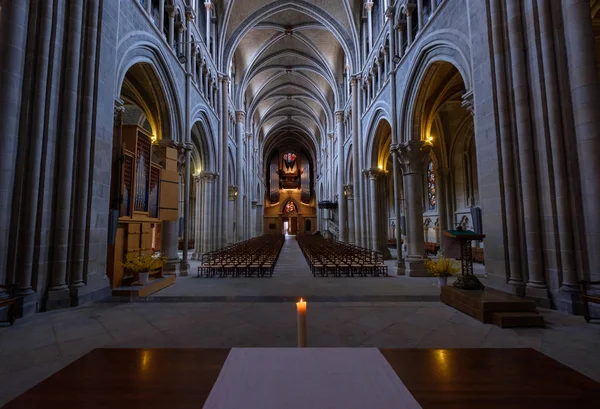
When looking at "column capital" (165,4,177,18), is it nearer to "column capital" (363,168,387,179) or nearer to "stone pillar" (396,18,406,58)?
"stone pillar" (396,18,406,58)

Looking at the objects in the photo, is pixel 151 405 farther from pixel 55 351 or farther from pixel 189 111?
pixel 189 111

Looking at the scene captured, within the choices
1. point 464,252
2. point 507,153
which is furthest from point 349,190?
point 464,252

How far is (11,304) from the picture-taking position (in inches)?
167

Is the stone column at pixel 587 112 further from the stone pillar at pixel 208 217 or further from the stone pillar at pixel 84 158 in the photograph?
the stone pillar at pixel 208 217

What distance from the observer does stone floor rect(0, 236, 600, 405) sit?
3.14 m

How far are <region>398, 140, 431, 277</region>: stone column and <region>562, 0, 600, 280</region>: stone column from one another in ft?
16.8

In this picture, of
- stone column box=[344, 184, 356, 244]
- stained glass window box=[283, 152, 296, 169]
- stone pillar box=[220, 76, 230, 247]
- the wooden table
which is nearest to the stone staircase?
the wooden table

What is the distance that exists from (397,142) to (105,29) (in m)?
8.94

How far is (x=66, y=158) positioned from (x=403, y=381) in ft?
20.8

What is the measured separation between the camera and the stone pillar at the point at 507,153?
5.31 meters

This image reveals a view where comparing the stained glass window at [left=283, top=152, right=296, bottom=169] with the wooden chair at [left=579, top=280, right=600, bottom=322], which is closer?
the wooden chair at [left=579, top=280, right=600, bottom=322]

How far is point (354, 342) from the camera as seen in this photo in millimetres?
3533

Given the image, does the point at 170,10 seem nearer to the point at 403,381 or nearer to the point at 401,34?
the point at 401,34

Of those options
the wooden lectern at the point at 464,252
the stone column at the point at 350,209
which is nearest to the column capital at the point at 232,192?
the stone column at the point at 350,209
